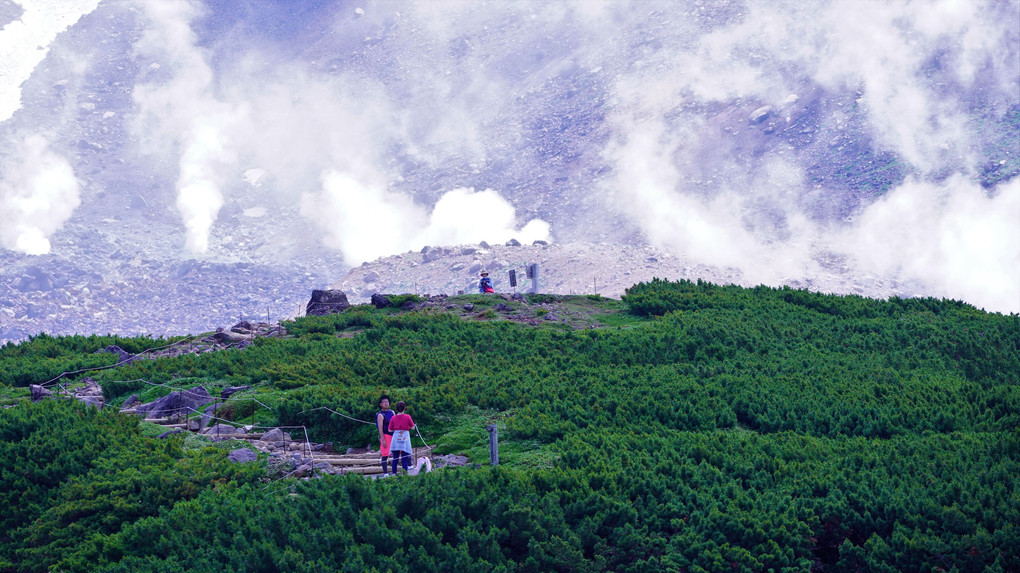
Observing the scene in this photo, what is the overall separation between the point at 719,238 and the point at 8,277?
196 ft

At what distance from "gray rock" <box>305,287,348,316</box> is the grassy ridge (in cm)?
514

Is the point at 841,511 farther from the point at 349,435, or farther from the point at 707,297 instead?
the point at 707,297

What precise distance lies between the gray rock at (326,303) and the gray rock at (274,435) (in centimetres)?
1268

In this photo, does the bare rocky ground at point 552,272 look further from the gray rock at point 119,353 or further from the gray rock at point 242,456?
the gray rock at point 242,456

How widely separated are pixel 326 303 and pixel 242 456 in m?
15.4

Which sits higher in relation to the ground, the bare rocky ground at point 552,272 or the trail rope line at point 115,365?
the bare rocky ground at point 552,272

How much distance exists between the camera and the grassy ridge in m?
11.6

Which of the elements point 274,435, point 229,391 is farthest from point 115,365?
point 274,435

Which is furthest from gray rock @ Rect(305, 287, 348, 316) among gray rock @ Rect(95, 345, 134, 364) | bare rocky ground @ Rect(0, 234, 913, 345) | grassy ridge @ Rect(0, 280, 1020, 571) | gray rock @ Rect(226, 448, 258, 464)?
bare rocky ground @ Rect(0, 234, 913, 345)

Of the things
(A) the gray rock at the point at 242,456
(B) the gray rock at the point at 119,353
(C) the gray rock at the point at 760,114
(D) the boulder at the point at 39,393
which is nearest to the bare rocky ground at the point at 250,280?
(C) the gray rock at the point at 760,114

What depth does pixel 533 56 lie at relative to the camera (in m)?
123

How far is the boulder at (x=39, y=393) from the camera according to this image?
64.0ft

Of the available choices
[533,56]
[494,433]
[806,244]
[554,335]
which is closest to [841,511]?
[494,433]

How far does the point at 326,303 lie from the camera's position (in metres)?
30.0
